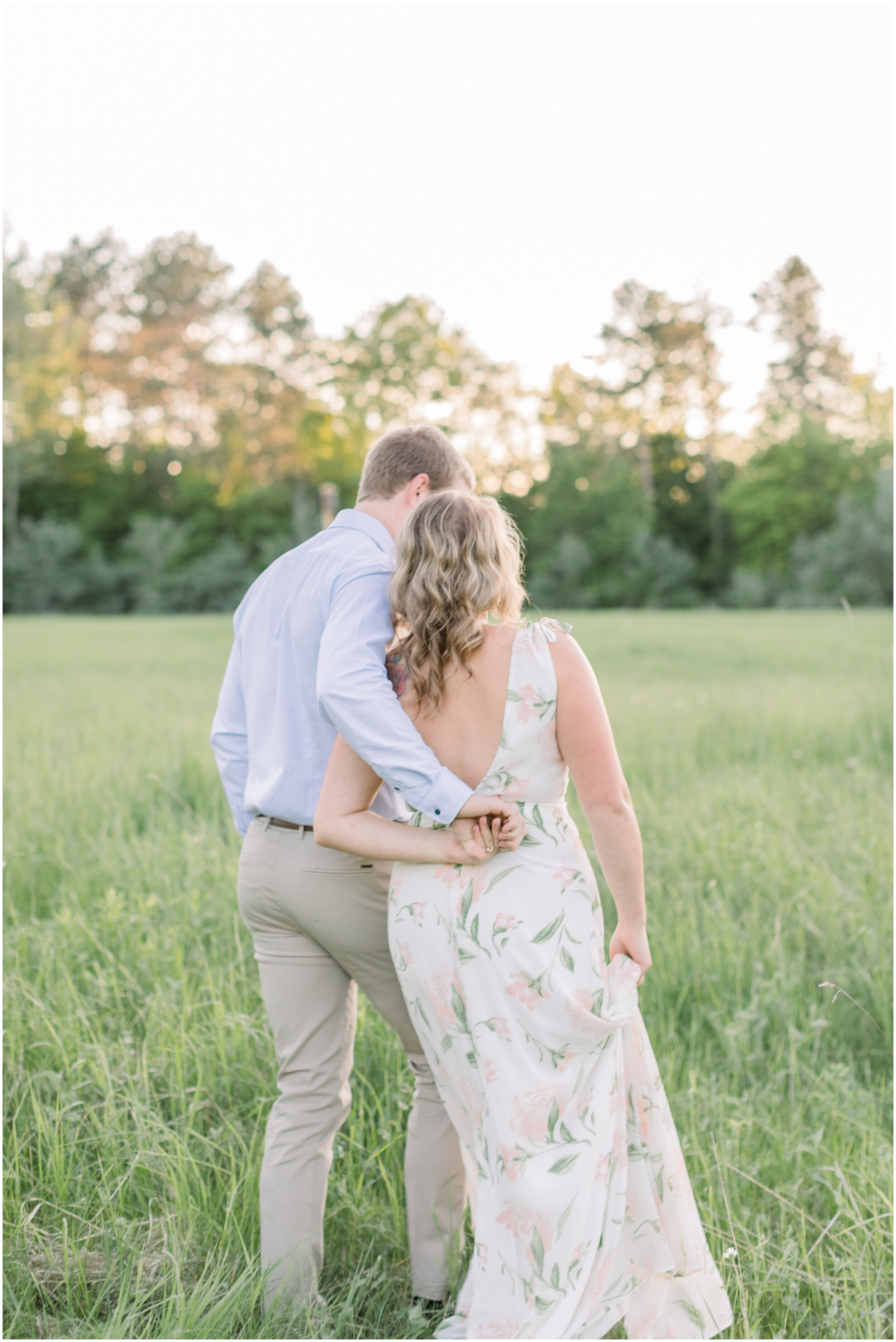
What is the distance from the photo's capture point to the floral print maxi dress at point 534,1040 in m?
→ 2.01

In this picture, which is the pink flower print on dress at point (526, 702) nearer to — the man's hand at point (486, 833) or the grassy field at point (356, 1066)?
the man's hand at point (486, 833)

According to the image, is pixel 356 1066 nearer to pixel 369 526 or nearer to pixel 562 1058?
pixel 562 1058

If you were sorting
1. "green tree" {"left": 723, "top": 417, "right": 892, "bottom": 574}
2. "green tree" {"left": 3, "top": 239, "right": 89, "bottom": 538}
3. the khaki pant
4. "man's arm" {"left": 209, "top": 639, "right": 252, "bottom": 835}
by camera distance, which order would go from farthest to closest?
"green tree" {"left": 723, "top": 417, "right": 892, "bottom": 574} < "green tree" {"left": 3, "top": 239, "right": 89, "bottom": 538} < "man's arm" {"left": 209, "top": 639, "right": 252, "bottom": 835} < the khaki pant

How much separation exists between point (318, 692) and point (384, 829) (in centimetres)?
33

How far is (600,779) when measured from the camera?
2.03m

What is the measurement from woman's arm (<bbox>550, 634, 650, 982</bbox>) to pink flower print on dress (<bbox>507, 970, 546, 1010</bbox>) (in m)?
0.25

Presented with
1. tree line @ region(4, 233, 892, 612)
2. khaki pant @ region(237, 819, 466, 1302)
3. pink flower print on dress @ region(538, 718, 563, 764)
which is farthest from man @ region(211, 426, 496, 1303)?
tree line @ region(4, 233, 892, 612)

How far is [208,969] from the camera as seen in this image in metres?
3.45

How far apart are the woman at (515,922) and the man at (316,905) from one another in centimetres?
16

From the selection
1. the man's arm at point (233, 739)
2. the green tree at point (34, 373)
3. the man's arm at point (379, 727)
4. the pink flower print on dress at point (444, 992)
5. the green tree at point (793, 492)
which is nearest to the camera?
the man's arm at point (379, 727)

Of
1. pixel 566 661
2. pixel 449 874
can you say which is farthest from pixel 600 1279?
pixel 566 661

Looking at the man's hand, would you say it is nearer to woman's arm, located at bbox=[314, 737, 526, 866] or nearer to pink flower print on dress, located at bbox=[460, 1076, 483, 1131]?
woman's arm, located at bbox=[314, 737, 526, 866]

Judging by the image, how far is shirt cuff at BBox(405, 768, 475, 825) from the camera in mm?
1975

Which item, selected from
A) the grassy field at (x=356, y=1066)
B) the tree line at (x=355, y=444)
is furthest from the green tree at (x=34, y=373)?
the grassy field at (x=356, y=1066)
